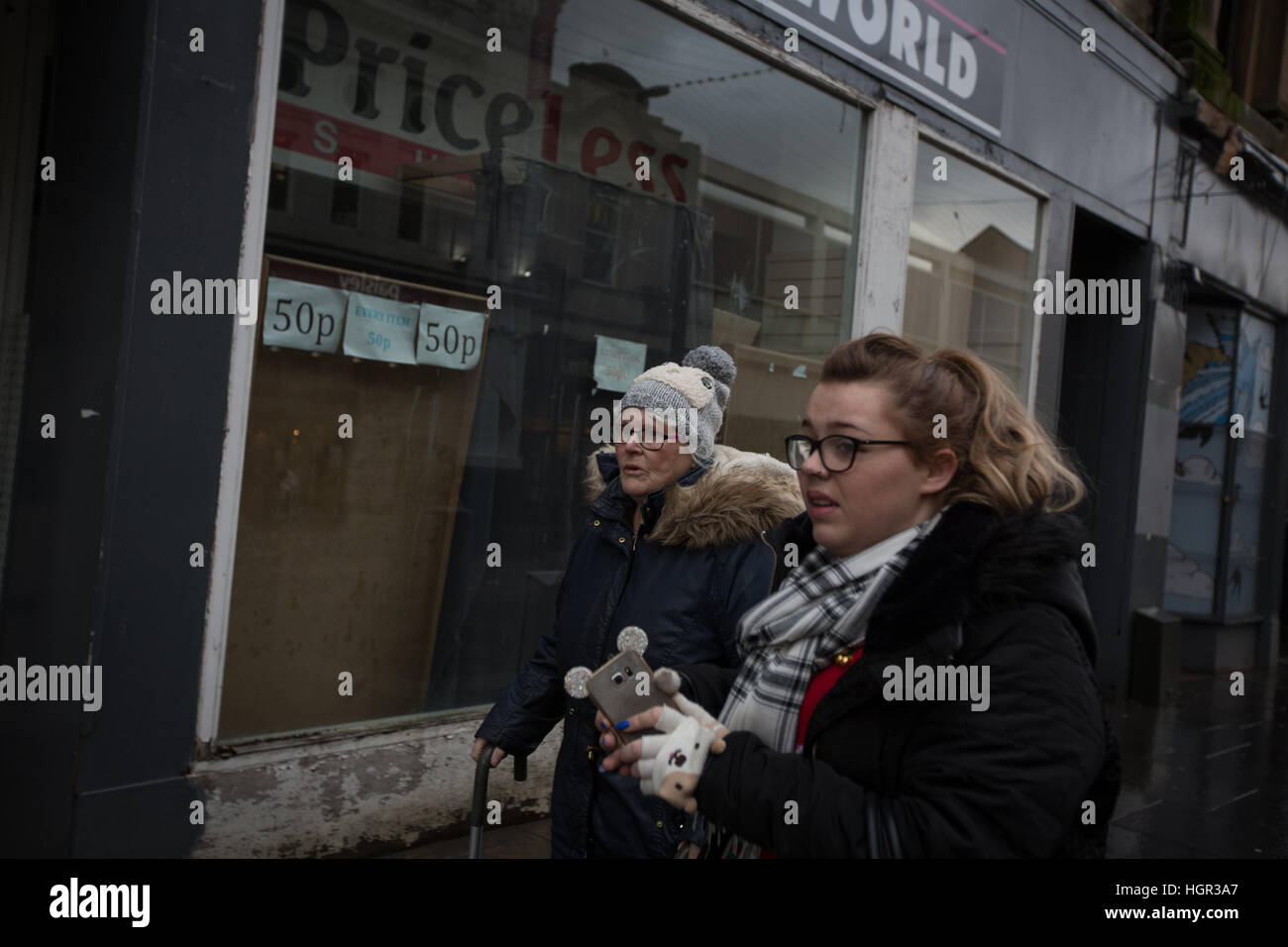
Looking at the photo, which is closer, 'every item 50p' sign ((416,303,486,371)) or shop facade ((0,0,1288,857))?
shop facade ((0,0,1288,857))

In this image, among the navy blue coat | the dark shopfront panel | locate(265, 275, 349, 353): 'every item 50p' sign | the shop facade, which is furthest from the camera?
the dark shopfront panel

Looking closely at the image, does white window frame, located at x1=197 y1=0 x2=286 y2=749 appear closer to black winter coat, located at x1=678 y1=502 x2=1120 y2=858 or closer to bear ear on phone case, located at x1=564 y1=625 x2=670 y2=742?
bear ear on phone case, located at x1=564 y1=625 x2=670 y2=742

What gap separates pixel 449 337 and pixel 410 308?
0.78 feet

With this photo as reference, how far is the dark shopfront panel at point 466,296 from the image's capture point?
424 centimetres

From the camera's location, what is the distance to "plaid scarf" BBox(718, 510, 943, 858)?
71.2 inches

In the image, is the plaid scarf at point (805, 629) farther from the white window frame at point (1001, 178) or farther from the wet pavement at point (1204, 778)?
the white window frame at point (1001, 178)

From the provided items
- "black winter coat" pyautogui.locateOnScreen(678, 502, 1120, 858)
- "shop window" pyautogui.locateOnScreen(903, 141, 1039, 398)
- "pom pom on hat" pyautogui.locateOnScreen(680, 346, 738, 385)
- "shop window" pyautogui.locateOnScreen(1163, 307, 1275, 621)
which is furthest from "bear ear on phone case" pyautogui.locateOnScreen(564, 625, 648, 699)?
"shop window" pyautogui.locateOnScreen(1163, 307, 1275, 621)

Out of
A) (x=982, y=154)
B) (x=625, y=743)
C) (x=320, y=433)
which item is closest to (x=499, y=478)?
(x=320, y=433)

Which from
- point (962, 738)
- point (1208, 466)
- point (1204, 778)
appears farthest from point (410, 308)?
point (1208, 466)

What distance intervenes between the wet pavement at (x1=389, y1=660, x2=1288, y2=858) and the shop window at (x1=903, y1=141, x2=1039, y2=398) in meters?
2.71

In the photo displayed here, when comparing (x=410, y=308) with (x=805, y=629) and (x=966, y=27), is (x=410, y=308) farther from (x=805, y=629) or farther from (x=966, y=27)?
(x=966, y=27)

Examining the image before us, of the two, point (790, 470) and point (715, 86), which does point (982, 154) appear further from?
point (790, 470)

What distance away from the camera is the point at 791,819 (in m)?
1.62

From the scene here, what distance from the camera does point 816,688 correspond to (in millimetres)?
1829
